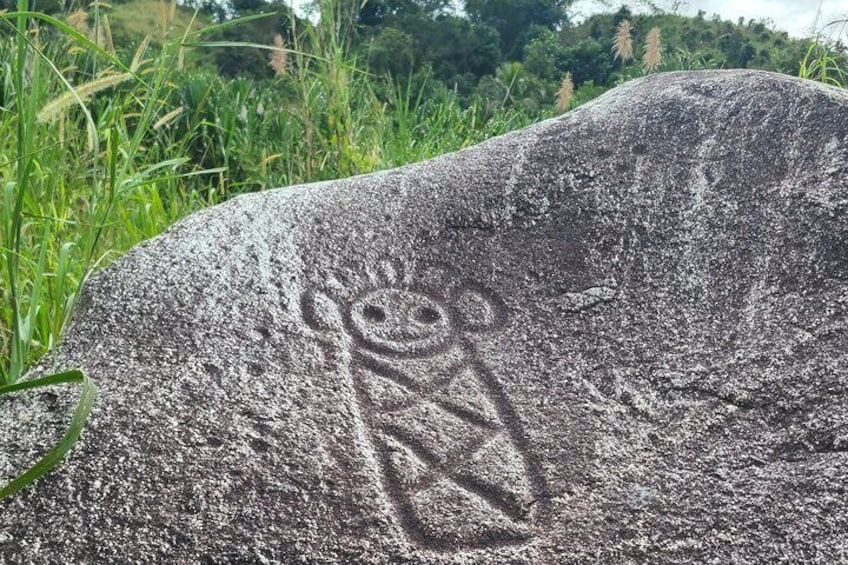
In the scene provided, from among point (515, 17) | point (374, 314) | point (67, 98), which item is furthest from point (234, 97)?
point (515, 17)

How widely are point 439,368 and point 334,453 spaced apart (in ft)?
0.91

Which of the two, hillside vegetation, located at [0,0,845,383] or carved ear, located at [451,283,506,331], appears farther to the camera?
hillside vegetation, located at [0,0,845,383]

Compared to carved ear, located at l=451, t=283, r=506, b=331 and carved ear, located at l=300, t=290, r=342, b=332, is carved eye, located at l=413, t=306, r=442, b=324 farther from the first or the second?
carved ear, located at l=300, t=290, r=342, b=332

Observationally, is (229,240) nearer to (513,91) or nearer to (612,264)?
(612,264)

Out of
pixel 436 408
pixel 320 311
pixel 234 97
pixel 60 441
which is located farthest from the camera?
pixel 234 97

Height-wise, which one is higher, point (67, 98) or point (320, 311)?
point (67, 98)

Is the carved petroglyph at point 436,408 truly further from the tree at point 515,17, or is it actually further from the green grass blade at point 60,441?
the tree at point 515,17

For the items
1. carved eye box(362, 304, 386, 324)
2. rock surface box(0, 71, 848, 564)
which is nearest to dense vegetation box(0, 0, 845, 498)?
rock surface box(0, 71, 848, 564)

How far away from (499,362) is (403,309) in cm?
21

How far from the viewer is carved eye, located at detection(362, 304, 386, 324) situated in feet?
5.30

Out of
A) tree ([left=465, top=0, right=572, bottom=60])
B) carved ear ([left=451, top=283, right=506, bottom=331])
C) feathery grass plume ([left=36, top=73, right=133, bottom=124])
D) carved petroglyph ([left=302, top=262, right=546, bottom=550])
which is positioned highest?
tree ([left=465, top=0, right=572, bottom=60])

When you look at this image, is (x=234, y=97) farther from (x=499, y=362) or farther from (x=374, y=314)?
(x=499, y=362)

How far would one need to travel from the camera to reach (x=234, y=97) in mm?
4672

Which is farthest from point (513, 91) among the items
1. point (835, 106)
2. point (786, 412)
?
point (786, 412)
